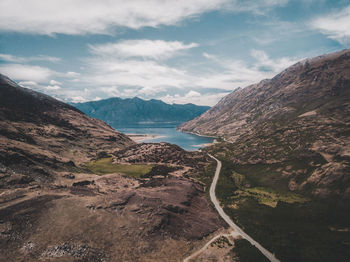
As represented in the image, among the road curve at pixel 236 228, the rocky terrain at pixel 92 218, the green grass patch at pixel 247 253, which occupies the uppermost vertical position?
the rocky terrain at pixel 92 218

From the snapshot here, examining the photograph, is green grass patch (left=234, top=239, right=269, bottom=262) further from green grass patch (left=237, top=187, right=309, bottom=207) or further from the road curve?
green grass patch (left=237, top=187, right=309, bottom=207)

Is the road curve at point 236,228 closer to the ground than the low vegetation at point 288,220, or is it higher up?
closer to the ground

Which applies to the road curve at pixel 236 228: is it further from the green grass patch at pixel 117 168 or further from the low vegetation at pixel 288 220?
the green grass patch at pixel 117 168

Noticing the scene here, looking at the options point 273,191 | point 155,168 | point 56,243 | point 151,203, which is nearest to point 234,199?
point 273,191

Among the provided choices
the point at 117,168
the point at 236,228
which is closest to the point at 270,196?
the point at 236,228

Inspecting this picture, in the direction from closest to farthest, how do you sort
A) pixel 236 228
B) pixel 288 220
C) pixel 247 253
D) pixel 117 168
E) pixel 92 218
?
1. pixel 247 253
2. pixel 92 218
3. pixel 236 228
4. pixel 288 220
5. pixel 117 168

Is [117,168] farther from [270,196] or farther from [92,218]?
[270,196]

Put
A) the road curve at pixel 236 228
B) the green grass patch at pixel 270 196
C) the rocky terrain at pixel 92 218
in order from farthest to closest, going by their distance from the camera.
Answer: the green grass patch at pixel 270 196 < the road curve at pixel 236 228 < the rocky terrain at pixel 92 218

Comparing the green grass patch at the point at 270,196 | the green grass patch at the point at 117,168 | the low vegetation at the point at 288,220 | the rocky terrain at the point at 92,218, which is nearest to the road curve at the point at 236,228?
the low vegetation at the point at 288,220
